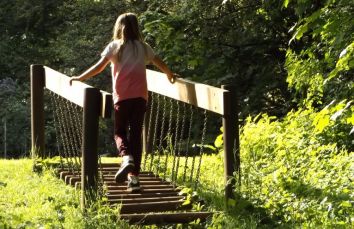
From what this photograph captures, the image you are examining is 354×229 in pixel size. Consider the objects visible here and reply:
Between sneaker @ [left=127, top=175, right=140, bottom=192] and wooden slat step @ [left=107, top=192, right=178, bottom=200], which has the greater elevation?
sneaker @ [left=127, top=175, right=140, bottom=192]

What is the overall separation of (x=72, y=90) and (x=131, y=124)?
657 mm

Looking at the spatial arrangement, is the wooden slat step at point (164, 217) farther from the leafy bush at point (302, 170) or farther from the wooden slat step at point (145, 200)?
the leafy bush at point (302, 170)

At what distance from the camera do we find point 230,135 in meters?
5.75

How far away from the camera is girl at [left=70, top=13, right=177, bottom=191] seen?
6.24 meters

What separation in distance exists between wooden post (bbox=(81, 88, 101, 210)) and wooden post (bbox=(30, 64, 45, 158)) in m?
2.98

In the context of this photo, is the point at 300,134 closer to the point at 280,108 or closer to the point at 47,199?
the point at 47,199

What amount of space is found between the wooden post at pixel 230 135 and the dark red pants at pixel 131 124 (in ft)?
3.01

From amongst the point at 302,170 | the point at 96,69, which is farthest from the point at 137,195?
the point at 302,170

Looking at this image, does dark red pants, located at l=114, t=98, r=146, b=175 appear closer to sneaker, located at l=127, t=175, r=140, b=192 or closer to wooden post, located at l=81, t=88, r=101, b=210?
sneaker, located at l=127, t=175, r=140, b=192

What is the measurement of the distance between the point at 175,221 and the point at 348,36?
2627mm

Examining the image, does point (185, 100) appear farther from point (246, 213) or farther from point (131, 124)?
point (246, 213)

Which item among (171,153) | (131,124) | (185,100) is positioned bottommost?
(171,153)

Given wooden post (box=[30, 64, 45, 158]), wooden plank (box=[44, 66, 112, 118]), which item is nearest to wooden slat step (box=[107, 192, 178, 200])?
wooden plank (box=[44, 66, 112, 118])

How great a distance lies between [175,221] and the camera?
5453 mm
